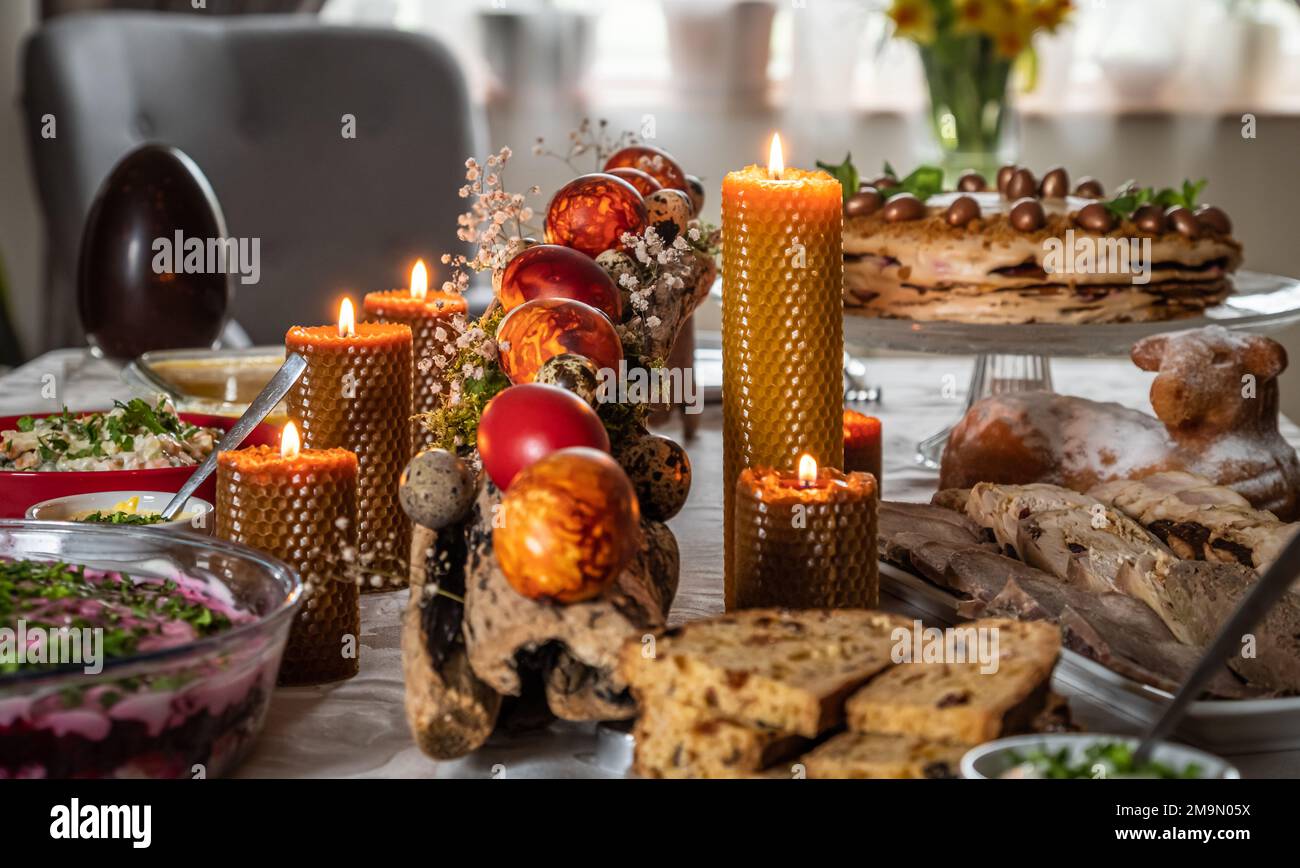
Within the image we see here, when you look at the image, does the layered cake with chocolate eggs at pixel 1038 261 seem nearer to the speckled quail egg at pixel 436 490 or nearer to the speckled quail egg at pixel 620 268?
the speckled quail egg at pixel 620 268

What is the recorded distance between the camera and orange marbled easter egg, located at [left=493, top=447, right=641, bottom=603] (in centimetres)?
78

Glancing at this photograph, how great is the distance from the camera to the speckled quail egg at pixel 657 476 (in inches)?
37.8

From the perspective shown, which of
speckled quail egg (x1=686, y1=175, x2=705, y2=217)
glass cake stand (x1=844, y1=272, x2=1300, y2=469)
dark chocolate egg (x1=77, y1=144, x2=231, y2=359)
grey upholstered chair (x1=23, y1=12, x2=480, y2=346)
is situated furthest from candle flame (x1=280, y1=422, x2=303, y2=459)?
grey upholstered chair (x1=23, y1=12, x2=480, y2=346)

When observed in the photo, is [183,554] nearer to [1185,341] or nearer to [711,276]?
[711,276]

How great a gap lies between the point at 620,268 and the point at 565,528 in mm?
367

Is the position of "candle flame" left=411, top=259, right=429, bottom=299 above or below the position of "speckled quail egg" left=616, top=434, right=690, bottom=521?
above

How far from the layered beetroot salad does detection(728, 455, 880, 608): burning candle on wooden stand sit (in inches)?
12.8

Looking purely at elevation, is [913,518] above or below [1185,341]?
below

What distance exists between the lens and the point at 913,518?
121 cm

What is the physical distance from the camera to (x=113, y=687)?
28.2 inches

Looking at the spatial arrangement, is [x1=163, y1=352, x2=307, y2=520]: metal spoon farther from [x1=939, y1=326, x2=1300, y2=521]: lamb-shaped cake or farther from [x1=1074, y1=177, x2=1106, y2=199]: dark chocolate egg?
[x1=1074, y1=177, x2=1106, y2=199]: dark chocolate egg
